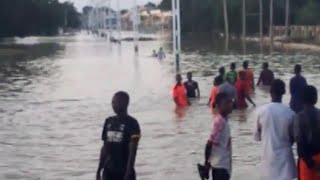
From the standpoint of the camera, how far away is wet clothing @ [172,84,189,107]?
2388 cm

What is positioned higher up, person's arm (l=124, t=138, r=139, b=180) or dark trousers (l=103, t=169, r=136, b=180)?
person's arm (l=124, t=138, r=139, b=180)

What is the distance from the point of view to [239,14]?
115m

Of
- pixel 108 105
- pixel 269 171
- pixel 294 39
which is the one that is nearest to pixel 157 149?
pixel 269 171

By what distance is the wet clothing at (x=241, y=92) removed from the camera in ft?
72.2

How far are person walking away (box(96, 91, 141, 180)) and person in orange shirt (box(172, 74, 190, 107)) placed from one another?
15.8m

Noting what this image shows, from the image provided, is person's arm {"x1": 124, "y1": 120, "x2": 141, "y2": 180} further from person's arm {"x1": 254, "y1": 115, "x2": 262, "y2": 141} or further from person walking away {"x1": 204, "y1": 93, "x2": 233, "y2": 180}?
person's arm {"x1": 254, "y1": 115, "x2": 262, "y2": 141}

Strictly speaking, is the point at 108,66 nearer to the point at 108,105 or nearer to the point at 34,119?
the point at 108,105

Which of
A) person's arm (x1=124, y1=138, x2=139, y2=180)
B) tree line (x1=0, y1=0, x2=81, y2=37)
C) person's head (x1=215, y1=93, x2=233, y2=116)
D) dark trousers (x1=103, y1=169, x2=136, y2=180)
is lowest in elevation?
tree line (x1=0, y1=0, x2=81, y2=37)

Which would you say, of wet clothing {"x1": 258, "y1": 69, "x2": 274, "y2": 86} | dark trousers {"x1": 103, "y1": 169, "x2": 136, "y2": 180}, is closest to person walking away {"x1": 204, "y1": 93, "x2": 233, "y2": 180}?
dark trousers {"x1": 103, "y1": 169, "x2": 136, "y2": 180}

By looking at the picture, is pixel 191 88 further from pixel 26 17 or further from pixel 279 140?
pixel 26 17

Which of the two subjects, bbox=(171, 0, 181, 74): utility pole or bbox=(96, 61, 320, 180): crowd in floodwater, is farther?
bbox=(171, 0, 181, 74): utility pole

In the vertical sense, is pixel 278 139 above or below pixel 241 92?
→ above

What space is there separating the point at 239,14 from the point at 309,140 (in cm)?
10820

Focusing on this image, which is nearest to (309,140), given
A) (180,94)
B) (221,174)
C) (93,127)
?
(221,174)
